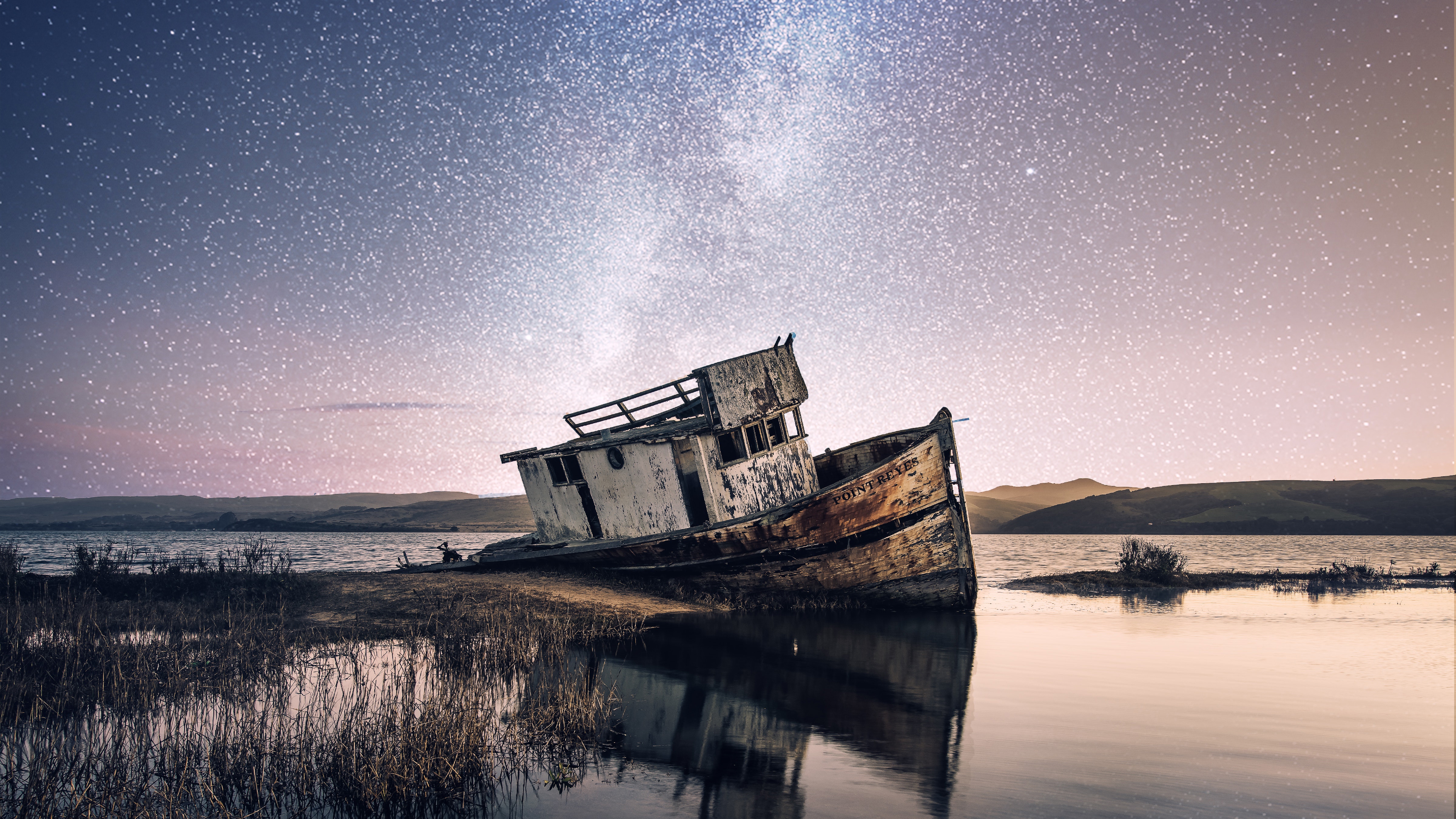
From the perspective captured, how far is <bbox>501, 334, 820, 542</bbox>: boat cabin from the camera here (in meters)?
16.3

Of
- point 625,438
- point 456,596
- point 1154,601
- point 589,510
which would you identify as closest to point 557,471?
point 589,510

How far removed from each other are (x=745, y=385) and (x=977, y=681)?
8.43 metres

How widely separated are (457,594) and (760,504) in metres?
6.97

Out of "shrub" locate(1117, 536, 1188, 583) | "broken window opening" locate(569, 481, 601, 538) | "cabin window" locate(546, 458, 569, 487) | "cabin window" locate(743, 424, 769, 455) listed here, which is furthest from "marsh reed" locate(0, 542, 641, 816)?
"shrub" locate(1117, 536, 1188, 583)

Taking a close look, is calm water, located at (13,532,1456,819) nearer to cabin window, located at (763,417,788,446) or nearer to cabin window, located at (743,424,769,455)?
cabin window, located at (743,424,769,455)

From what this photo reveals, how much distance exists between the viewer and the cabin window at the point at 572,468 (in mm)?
18406

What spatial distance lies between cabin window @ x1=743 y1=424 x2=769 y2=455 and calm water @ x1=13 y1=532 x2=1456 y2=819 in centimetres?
392

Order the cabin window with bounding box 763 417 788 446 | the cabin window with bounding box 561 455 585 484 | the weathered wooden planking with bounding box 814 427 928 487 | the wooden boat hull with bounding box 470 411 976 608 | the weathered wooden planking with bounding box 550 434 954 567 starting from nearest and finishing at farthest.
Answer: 1. the weathered wooden planking with bounding box 550 434 954 567
2. the wooden boat hull with bounding box 470 411 976 608
3. the cabin window with bounding box 763 417 788 446
4. the cabin window with bounding box 561 455 585 484
5. the weathered wooden planking with bounding box 814 427 928 487

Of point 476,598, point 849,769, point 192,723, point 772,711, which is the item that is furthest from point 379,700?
point 476,598

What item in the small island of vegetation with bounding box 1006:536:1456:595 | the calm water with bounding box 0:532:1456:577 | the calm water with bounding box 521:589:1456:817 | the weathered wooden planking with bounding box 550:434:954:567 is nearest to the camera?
the calm water with bounding box 521:589:1456:817

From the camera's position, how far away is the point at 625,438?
17078 mm

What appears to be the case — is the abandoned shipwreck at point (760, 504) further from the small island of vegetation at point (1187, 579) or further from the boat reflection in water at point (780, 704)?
the small island of vegetation at point (1187, 579)

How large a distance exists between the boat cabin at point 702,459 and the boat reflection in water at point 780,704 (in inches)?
118

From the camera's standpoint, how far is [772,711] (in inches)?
334
